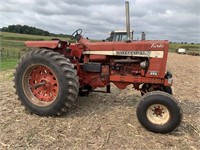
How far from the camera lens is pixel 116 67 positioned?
6.10m

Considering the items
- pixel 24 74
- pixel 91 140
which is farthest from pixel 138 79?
pixel 24 74

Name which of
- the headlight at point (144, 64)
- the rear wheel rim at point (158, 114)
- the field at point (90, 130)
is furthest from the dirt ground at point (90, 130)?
the headlight at point (144, 64)

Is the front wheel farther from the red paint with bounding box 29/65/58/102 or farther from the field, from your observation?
the red paint with bounding box 29/65/58/102

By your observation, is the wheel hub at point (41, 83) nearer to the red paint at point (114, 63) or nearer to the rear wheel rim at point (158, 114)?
the red paint at point (114, 63)

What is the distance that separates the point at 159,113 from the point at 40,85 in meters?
2.44

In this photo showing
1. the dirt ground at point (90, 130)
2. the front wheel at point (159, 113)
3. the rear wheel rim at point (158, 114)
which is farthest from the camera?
the rear wheel rim at point (158, 114)

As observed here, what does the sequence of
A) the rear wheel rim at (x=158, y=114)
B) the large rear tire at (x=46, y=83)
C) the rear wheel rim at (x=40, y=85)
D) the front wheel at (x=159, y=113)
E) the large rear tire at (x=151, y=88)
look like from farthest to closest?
the large rear tire at (x=151, y=88) → the rear wheel rim at (x=40, y=85) → the large rear tire at (x=46, y=83) → the rear wheel rim at (x=158, y=114) → the front wheel at (x=159, y=113)

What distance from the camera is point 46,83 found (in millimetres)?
5738

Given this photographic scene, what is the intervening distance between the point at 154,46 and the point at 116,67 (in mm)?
966

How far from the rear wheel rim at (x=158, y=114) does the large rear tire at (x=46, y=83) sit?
57.2 inches

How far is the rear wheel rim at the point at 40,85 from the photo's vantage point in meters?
5.72

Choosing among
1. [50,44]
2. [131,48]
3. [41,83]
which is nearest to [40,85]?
[41,83]

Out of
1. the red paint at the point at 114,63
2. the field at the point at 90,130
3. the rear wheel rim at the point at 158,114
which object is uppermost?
the red paint at the point at 114,63

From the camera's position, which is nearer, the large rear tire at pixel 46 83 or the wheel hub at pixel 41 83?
the large rear tire at pixel 46 83
